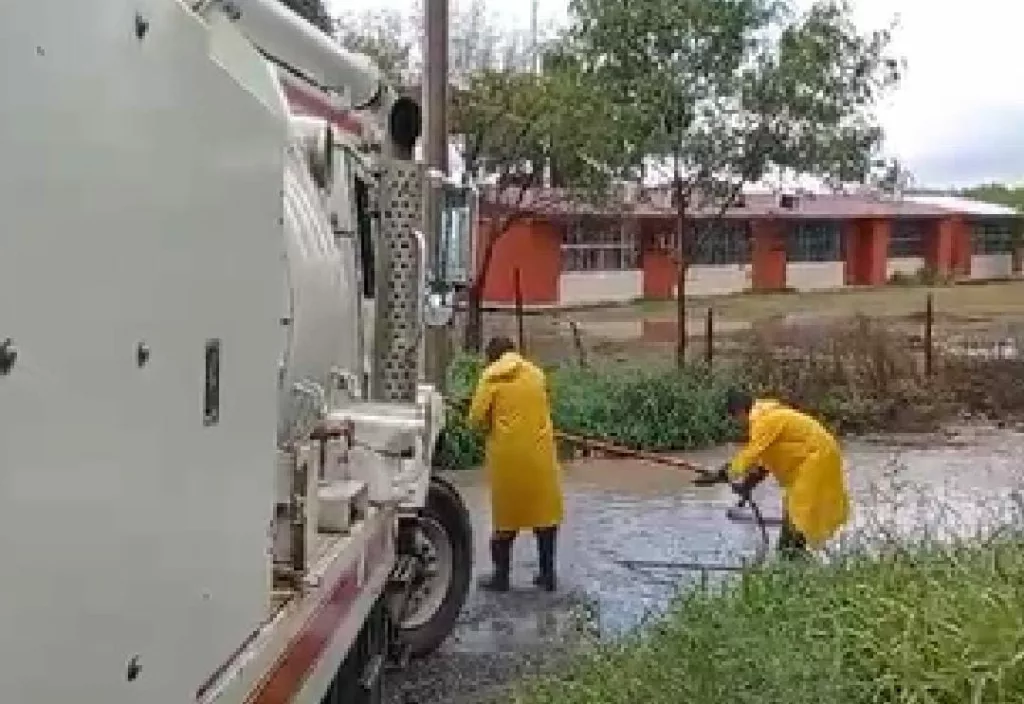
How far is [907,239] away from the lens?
57219 millimetres

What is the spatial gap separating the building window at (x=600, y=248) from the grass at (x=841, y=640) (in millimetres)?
34014

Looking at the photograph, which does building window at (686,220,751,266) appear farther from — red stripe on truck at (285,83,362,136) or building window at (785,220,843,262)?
red stripe on truck at (285,83,362,136)

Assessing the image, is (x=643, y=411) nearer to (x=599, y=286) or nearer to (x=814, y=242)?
(x=599, y=286)

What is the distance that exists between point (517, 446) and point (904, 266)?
46.4 m

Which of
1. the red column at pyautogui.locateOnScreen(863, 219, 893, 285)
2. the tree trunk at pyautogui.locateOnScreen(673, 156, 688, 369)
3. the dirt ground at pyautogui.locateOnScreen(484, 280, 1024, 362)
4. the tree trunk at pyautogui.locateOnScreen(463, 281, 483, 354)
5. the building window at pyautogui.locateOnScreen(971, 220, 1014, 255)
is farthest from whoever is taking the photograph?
the building window at pyautogui.locateOnScreen(971, 220, 1014, 255)

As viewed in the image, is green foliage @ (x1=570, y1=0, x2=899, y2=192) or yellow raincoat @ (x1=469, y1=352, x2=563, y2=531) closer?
yellow raincoat @ (x1=469, y1=352, x2=563, y2=531)

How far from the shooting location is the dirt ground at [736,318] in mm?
27531

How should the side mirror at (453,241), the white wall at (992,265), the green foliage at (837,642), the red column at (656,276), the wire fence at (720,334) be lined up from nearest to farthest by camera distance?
the green foliage at (837,642), the side mirror at (453,241), the wire fence at (720,334), the red column at (656,276), the white wall at (992,265)

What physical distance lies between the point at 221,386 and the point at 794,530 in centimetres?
699

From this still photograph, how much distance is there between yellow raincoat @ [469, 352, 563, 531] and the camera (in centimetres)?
1163

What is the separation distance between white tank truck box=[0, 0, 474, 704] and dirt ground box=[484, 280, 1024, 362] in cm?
1799

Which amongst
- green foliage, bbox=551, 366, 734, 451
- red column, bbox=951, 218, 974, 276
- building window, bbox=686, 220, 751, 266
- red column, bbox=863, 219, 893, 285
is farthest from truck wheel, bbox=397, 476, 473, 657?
red column, bbox=951, 218, 974, 276

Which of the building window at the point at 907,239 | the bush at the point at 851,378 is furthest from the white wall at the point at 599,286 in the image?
the bush at the point at 851,378

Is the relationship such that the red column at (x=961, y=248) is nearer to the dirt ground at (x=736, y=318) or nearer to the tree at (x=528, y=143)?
the dirt ground at (x=736, y=318)
